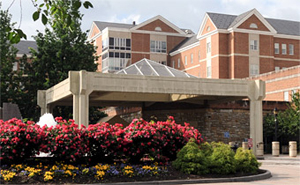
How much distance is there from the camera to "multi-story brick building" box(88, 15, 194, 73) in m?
80.8

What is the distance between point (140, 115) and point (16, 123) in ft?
104

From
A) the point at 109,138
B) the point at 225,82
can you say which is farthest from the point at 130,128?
the point at 225,82

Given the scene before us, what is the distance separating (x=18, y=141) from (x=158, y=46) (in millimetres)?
67335

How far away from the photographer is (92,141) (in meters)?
18.4

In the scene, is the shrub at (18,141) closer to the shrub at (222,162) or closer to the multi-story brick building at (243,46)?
the shrub at (222,162)

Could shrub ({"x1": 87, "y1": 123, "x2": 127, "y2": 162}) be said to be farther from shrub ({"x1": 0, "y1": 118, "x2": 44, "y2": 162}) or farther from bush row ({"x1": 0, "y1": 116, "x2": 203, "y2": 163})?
shrub ({"x1": 0, "y1": 118, "x2": 44, "y2": 162})

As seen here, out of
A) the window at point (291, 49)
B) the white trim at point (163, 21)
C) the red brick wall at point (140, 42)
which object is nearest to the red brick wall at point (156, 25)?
the white trim at point (163, 21)

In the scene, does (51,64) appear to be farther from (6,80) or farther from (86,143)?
(86,143)

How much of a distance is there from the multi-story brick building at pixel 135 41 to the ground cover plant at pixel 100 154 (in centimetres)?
6174

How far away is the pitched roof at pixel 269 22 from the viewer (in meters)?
68.9

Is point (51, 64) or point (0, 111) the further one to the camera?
point (51, 64)

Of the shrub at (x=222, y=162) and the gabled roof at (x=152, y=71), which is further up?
the gabled roof at (x=152, y=71)

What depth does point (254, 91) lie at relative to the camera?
37.3 m

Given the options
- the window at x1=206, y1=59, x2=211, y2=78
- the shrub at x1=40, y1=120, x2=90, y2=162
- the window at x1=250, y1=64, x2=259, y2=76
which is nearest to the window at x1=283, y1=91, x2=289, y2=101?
the window at x1=250, y1=64, x2=259, y2=76
